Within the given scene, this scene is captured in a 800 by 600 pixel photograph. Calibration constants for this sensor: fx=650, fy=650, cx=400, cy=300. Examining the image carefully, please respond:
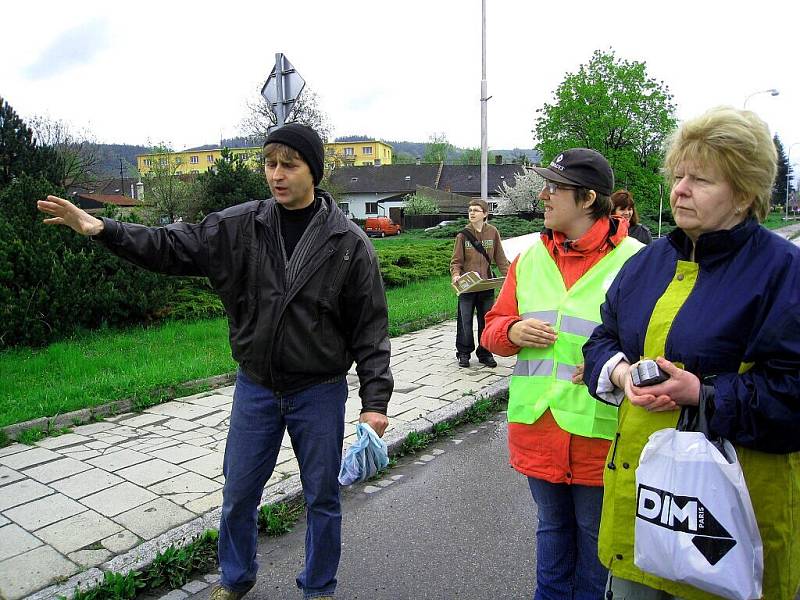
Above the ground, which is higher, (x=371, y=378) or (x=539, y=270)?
(x=539, y=270)

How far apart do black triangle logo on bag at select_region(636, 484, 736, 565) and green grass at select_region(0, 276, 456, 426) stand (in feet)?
17.0

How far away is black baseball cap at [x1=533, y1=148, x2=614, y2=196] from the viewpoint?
104 inches

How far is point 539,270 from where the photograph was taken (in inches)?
110

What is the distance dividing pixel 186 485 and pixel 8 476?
1.30 metres

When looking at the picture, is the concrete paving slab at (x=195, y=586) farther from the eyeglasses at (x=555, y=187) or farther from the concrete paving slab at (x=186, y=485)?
the eyeglasses at (x=555, y=187)

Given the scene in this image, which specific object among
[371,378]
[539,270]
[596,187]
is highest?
[596,187]

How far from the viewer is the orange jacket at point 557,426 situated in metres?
2.51

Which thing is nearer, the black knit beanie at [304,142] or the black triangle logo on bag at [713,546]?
the black triangle logo on bag at [713,546]

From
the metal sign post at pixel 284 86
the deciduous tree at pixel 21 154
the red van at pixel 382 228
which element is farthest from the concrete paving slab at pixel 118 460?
the red van at pixel 382 228

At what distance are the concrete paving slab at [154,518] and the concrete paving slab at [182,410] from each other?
1888mm

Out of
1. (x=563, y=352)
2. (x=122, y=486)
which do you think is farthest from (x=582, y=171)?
(x=122, y=486)

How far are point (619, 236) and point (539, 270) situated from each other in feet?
1.18

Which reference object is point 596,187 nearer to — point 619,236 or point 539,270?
point 619,236

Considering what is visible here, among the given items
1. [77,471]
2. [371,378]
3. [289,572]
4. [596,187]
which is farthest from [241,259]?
[77,471]
